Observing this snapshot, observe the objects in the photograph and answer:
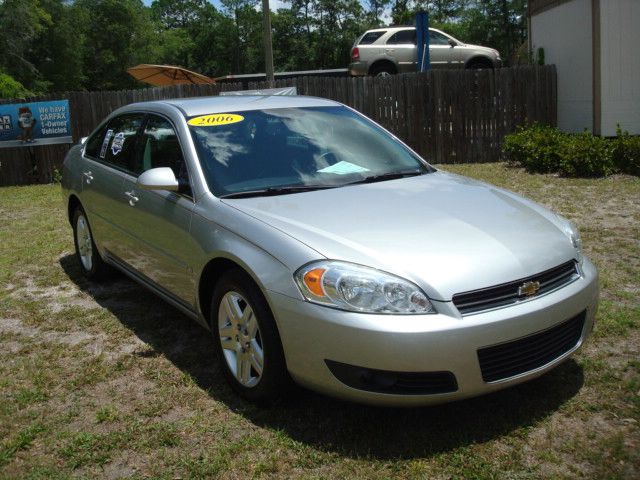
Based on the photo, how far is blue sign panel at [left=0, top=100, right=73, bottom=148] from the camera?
13.0m

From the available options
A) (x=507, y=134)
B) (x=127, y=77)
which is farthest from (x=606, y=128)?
(x=127, y=77)

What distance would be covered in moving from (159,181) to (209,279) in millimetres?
668

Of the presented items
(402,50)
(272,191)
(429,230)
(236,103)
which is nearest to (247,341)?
(272,191)

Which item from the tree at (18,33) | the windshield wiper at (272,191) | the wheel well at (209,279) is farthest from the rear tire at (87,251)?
the tree at (18,33)

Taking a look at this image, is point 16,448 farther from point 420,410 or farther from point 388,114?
point 388,114

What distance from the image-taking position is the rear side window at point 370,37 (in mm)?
18828

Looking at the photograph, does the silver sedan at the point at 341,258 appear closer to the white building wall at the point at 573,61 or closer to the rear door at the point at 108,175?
the rear door at the point at 108,175

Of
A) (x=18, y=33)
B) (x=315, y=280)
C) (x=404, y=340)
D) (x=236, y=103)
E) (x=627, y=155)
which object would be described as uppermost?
(x=18, y=33)

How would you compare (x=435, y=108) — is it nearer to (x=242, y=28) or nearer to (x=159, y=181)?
(x=159, y=181)

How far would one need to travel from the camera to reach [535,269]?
10.4 feet

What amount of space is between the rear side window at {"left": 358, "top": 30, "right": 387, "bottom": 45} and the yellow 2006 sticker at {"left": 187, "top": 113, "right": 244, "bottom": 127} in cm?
1513

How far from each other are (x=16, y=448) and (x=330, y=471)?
1537 millimetres

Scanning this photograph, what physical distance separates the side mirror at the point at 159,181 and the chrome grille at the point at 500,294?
6.16 feet

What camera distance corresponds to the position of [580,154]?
1047 cm
